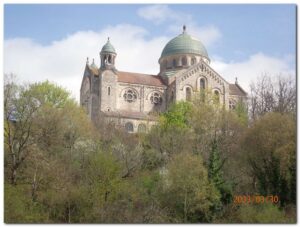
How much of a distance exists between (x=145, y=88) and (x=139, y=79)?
4.98ft

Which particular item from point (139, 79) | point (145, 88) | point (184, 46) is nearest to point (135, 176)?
point (145, 88)

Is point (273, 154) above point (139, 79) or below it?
below

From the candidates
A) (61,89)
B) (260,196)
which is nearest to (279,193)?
(260,196)

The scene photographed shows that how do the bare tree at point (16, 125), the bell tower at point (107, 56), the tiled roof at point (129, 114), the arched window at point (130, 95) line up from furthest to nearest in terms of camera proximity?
the arched window at point (130, 95) → the bell tower at point (107, 56) → the tiled roof at point (129, 114) → the bare tree at point (16, 125)

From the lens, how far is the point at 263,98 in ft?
133

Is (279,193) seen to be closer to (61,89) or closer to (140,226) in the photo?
(140,226)

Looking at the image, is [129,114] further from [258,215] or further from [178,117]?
[258,215]

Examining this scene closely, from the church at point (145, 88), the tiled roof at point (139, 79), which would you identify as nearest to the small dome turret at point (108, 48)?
the church at point (145, 88)

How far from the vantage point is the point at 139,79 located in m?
60.0

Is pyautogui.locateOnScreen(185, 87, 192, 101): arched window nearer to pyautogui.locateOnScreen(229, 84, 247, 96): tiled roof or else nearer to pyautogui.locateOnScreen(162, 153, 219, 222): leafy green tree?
pyautogui.locateOnScreen(229, 84, 247, 96): tiled roof

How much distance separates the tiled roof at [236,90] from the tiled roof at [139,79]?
8729 millimetres

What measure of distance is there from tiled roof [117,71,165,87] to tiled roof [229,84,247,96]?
8.73m

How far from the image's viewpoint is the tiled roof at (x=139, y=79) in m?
58.8
